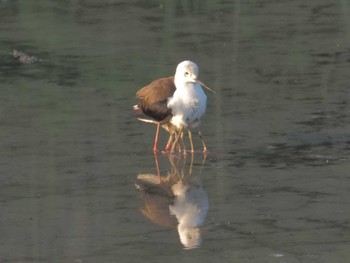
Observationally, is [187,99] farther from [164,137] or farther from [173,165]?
[164,137]

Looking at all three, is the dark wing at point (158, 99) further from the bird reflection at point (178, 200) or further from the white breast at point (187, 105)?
the bird reflection at point (178, 200)

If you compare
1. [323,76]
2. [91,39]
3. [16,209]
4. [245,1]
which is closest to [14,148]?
[16,209]

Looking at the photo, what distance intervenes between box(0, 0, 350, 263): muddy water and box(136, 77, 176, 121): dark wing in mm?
302

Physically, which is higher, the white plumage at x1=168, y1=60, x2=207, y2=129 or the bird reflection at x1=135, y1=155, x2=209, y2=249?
the white plumage at x1=168, y1=60, x2=207, y2=129

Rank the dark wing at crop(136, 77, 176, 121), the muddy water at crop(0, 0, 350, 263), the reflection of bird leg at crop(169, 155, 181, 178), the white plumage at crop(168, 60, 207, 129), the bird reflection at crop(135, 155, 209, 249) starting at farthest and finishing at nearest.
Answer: the dark wing at crop(136, 77, 176, 121)
the white plumage at crop(168, 60, 207, 129)
the reflection of bird leg at crop(169, 155, 181, 178)
the bird reflection at crop(135, 155, 209, 249)
the muddy water at crop(0, 0, 350, 263)

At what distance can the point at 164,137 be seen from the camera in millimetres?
11875

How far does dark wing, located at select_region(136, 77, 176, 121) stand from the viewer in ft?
36.9

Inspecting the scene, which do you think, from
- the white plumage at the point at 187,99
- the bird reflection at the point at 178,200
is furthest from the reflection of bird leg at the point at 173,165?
the white plumage at the point at 187,99

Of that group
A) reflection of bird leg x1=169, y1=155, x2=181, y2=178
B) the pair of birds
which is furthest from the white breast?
reflection of bird leg x1=169, y1=155, x2=181, y2=178

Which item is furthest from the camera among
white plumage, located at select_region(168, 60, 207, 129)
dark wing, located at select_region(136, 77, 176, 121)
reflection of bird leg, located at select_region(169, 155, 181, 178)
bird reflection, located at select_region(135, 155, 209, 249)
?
dark wing, located at select_region(136, 77, 176, 121)

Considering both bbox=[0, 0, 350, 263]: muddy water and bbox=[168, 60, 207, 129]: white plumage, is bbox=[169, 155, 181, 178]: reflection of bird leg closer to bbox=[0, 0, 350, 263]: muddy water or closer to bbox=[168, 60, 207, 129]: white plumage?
bbox=[0, 0, 350, 263]: muddy water

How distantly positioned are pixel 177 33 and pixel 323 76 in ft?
10.9

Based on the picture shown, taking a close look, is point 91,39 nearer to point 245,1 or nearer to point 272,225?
point 245,1

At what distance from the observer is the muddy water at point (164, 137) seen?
8539 millimetres
